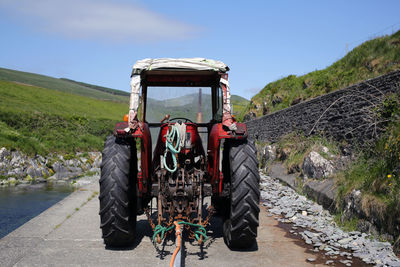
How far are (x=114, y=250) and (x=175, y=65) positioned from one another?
102 inches

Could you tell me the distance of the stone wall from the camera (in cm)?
760

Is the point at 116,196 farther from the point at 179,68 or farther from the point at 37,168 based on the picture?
the point at 37,168

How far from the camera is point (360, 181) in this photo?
6387mm

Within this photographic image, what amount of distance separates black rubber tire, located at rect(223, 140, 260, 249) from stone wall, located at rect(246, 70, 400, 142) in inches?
138

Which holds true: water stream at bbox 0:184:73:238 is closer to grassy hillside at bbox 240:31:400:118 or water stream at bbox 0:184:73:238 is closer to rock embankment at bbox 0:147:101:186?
rock embankment at bbox 0:147:101:186

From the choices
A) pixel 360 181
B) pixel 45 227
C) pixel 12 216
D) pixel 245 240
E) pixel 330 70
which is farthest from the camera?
pixel 330 70

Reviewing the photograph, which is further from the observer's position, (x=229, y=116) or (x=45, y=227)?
(x=45, y=227)

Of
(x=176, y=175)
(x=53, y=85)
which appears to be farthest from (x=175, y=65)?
(x=53, y=85)

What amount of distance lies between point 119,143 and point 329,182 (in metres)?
4.95

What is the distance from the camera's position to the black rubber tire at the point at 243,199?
15.6 ft

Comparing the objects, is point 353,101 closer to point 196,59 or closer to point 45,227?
point 196,59

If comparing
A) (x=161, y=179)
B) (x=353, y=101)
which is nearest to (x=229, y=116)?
(x=161, y=179)

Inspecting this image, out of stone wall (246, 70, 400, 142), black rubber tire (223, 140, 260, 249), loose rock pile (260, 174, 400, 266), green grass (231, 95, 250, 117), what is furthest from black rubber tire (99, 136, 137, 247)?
green grass (231, 95, 250, 117)

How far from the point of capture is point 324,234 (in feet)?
19.0
